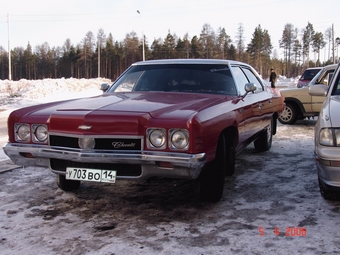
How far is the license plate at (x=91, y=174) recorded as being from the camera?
342cm

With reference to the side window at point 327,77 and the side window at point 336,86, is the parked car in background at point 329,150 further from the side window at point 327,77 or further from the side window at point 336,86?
the side window at point 327,77

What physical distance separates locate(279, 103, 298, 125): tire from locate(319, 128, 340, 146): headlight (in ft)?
24.0

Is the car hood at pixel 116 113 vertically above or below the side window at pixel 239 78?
below

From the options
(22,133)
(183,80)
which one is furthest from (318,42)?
(22,133)

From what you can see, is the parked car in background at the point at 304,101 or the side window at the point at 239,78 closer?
the side window at the point at 239,78

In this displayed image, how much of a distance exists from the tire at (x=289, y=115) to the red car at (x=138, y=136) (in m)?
6.35

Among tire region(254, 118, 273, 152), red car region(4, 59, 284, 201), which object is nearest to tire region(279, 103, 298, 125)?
tire region(254, 118, 273, 152)

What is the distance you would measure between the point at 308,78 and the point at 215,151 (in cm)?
1576

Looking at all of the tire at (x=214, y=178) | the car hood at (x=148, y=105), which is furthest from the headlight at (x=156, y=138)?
the tire at (x=214, y=178)

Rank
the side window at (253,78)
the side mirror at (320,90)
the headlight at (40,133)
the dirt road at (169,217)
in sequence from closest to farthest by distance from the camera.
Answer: the dirt road at (169,217) → the headlight at (40,133) → the side mirror at (320,90) → the side window at (253,78)

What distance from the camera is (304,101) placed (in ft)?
33.8

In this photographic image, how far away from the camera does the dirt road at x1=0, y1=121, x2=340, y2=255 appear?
2.91 meters

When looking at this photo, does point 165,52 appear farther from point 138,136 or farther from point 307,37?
point 138,136

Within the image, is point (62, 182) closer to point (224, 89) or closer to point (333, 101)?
point (224, 89)
